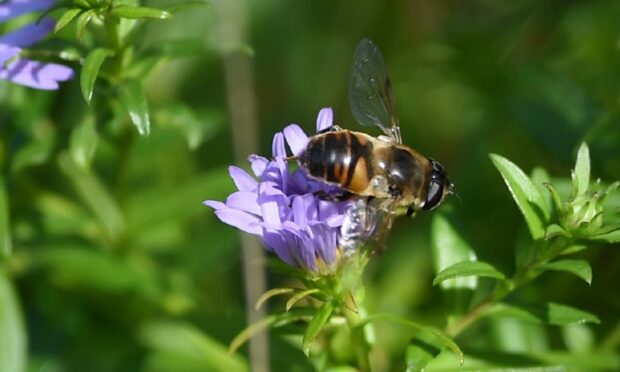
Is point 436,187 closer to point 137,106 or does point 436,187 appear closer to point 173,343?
point 137,106

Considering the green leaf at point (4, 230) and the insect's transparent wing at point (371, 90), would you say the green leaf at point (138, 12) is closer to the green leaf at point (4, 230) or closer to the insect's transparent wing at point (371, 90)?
the insect's transparent wing at point (371, 90)

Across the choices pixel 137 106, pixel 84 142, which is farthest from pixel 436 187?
pixel 84 142

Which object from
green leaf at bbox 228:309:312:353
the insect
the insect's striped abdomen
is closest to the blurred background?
green leaf at bbox 228:309:312:353

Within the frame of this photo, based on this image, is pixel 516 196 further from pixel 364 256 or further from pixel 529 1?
pixel 529 1

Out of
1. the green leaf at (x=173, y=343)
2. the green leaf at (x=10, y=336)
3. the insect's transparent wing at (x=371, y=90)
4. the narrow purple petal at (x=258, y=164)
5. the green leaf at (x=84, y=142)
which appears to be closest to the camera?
the narrow purple petal at (x=258, y=164)

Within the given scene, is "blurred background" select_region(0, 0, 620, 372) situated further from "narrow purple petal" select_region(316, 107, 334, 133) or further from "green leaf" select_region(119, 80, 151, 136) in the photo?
"narrow purple petal" select_region(316, 107, 334, 133)

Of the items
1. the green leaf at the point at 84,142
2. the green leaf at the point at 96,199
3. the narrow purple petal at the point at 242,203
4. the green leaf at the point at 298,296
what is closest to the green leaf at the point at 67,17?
the green leaf at the point at 84,142

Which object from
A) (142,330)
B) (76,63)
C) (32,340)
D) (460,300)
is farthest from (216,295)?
(460,300)
